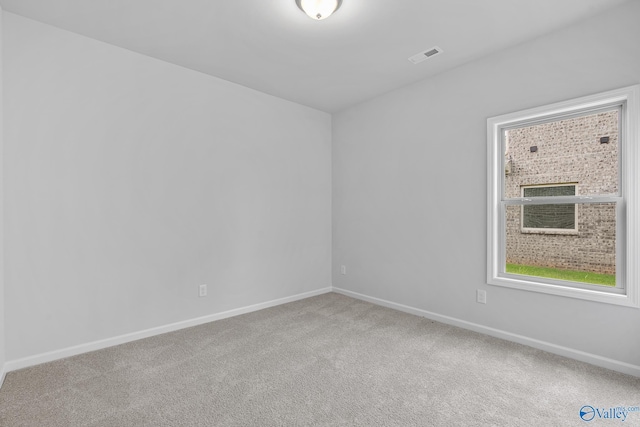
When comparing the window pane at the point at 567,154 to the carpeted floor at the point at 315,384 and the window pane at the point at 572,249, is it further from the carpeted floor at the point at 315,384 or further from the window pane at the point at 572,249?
the carpeted floor at the point at 315,384

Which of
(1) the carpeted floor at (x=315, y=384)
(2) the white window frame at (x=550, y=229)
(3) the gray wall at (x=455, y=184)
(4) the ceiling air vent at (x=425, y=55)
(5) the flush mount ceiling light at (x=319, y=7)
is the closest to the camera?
(1) the carpeted floor at (x=315, y=384)

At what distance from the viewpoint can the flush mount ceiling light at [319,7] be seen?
6.93 feet

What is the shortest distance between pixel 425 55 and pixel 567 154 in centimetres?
151

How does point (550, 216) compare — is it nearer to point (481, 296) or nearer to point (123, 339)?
point (481, 296)

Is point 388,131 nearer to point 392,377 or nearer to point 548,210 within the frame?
point 548,210

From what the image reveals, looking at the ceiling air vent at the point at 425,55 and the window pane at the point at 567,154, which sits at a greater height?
the ceiling air vent at the point at 425,55

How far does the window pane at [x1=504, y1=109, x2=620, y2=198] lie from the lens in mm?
2426

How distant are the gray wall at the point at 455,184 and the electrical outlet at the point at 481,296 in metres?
0.04

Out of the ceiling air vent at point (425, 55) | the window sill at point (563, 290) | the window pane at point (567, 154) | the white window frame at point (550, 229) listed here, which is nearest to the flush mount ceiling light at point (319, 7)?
the ceiling air vent at point (425, 55)

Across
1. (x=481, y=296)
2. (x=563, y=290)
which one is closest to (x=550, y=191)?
(x=563, y=290)

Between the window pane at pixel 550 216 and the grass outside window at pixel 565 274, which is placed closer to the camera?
the grass outside window at pixel 565 274

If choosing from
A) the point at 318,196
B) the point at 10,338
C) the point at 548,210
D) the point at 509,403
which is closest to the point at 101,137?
the point at 10,338

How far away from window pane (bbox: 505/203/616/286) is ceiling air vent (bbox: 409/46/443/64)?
5.25 feet

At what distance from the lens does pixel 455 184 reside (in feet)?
10.5
